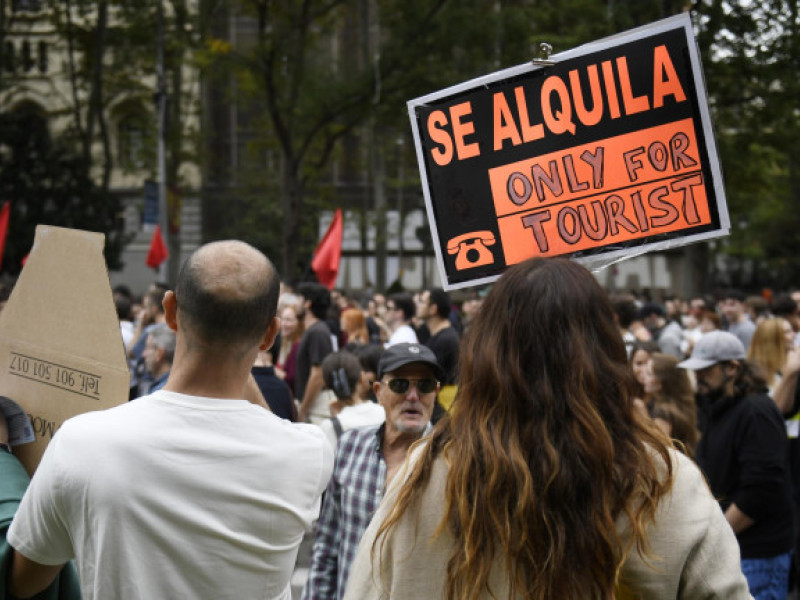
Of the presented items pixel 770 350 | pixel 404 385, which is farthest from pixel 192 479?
pixel 770 350

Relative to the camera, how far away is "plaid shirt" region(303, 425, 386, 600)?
13.3 feet

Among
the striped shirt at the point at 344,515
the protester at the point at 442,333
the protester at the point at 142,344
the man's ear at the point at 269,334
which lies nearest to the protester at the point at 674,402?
the protester at the point at 442,333

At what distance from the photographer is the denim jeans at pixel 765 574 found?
521 cm

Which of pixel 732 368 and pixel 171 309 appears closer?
pixel 171 309

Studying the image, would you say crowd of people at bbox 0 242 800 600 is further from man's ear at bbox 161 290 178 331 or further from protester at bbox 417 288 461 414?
protester at bbox 417 288 461 414

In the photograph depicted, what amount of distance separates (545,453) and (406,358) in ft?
7.94

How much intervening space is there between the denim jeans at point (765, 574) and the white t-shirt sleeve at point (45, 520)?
382cm

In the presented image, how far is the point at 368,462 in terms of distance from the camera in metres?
4.19

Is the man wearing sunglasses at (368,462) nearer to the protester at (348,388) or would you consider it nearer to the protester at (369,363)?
the protester at (348,388)

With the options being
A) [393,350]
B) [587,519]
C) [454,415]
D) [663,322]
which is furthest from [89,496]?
[663,322]

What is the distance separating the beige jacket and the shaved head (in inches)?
20.8

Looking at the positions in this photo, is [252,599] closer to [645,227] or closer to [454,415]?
[454,415]

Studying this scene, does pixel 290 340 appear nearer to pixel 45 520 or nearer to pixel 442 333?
pixel 442 333

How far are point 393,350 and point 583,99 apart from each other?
4.77 feet
